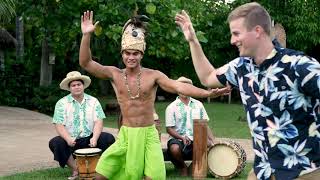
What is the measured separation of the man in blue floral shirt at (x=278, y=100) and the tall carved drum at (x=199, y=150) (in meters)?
4.97

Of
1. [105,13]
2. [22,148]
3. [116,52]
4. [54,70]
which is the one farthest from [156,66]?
[22,148]

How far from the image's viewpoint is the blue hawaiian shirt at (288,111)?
3234 millimetres

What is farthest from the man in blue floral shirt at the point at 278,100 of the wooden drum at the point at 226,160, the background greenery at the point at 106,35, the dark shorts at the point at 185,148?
the background greenery at the point at 106,35

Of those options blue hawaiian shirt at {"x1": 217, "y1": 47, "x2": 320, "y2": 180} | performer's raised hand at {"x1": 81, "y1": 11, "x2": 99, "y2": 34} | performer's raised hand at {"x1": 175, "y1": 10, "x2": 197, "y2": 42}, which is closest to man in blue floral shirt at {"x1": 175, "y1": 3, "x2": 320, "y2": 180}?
blue hawaiian shirt at {"x1": 217, "y1": 47, "x2": 320, "y2": 180}

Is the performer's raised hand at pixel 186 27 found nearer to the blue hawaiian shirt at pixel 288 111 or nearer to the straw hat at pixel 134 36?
the blue hawaiian shirt at pixel 288 111

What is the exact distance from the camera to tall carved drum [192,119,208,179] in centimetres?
847

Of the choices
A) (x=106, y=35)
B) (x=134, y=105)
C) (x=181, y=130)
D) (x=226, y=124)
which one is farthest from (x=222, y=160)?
(x=226, y=124)

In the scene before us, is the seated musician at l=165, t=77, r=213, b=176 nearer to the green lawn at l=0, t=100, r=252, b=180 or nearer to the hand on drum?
the green lawn at l=0, t=100, r=252, b=180

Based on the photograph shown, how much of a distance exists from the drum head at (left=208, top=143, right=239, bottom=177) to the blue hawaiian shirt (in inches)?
208

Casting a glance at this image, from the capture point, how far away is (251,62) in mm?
3484

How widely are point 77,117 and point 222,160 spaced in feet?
6.86

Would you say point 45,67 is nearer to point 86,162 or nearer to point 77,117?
point 77,117

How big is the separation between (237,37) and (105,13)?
11.8m

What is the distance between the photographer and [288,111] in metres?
3.29
